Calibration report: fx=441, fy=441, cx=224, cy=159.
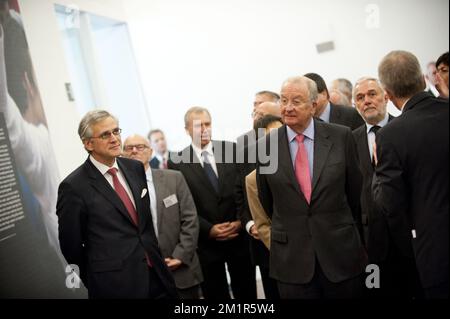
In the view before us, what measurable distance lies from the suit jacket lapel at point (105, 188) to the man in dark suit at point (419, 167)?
134 cm

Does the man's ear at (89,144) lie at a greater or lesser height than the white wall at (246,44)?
lesser

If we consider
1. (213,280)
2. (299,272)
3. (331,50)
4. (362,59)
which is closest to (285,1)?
(331,50)

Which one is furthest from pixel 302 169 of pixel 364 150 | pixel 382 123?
pixel 382 123

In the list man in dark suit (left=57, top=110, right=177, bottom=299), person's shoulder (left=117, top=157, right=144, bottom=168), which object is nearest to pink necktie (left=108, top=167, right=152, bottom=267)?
man in dark suit (left=57, top=110, right=177, bottom=299)

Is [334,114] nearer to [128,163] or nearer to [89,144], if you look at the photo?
[128,163]

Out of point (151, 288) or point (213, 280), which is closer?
point (151, 288)

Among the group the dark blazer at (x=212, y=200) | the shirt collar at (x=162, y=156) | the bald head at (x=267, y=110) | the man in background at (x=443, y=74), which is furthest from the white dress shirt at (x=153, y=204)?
the shirt collar at (x=162, y=156)

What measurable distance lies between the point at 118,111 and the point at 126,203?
415 cm

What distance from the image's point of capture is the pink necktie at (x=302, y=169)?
2396mm

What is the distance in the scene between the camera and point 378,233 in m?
2.70

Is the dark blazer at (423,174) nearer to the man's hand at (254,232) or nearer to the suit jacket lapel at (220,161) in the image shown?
the man's hand at (254,232)

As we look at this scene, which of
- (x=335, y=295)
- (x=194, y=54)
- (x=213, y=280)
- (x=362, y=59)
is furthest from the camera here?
(x=194, y=54)

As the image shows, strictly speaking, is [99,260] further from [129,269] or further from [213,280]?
[213,280]

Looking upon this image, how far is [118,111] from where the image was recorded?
Answer: 6.42 m
